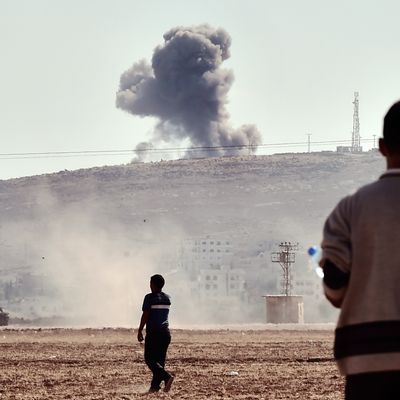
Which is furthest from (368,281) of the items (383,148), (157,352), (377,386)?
(157,352)

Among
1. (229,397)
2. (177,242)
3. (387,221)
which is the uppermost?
(177,242)

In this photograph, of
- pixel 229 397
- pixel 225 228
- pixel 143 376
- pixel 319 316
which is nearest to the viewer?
pixel 229 397

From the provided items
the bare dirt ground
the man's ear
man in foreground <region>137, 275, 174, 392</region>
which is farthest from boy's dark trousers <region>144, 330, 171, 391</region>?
the man's ear

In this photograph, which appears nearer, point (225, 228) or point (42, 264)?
point (42, 264)

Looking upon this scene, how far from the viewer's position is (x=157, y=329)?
1625cm

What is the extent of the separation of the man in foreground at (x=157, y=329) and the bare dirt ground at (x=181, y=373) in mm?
305

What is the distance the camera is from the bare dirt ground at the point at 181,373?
16328mm

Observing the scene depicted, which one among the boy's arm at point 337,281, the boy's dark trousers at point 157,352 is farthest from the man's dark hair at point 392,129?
the boy's dark trousers at point 157,352

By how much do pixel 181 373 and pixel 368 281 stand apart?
1571 cm

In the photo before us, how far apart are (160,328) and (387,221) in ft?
36.3

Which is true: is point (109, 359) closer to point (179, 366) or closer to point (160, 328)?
point (179, 366)

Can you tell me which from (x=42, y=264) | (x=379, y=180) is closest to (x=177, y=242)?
(x=42, y=264)

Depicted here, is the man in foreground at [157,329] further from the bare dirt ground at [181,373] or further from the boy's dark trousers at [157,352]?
the bare dirt ground at [181,373]

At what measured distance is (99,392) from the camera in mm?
16547
